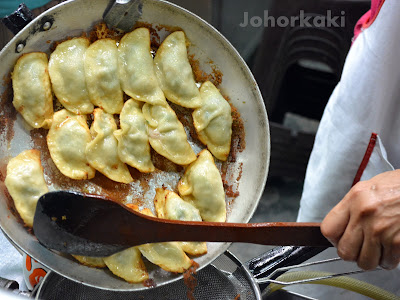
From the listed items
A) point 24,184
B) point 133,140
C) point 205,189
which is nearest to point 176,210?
point 205,189

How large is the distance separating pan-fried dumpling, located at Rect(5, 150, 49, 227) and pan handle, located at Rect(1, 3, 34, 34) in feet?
0.90

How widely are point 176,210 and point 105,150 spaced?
227 millimetres

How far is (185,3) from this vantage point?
5.16 ft

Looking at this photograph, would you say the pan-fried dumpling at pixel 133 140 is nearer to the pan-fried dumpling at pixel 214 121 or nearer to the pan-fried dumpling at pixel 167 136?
the pan-fried dumpling at pixel 167 136

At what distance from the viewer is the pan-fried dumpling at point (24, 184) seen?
3.05ft

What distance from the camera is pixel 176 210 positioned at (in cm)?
106

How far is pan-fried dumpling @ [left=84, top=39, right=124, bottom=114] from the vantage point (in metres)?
1.05

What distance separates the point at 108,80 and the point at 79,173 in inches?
9.5

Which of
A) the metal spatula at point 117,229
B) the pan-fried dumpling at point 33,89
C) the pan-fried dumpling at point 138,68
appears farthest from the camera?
the pan-fried dumpling at point 138,68

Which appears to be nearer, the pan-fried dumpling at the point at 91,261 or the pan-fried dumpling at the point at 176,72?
the pan-fried dumpling at the point at 91,261

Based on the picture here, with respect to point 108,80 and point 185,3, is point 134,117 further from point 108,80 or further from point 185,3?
point 185,3

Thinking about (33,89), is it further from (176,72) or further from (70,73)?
(176,72)

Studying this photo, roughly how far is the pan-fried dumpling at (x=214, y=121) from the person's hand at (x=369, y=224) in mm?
363

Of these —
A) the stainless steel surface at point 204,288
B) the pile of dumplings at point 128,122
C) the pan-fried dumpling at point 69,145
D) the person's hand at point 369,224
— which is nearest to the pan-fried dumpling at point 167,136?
the pile of dumplings at point 128,122
